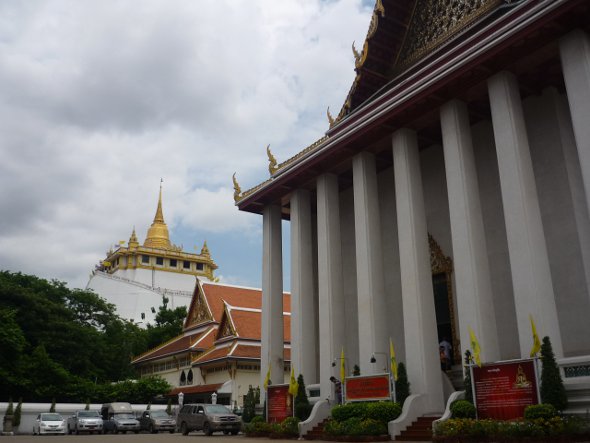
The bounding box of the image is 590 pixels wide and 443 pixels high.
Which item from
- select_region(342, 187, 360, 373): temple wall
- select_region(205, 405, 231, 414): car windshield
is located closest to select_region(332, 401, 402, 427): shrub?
select_region(342, 187, 360, 373): temple wall

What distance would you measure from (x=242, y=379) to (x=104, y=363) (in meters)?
11.1

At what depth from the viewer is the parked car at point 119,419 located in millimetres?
26141

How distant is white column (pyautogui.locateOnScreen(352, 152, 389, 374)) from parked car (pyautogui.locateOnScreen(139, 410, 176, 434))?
1258 cm

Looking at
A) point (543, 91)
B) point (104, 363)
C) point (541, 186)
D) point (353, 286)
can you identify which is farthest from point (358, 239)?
point (104, 363)

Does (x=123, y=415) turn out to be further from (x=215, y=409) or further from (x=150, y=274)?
(x=150, y=274)

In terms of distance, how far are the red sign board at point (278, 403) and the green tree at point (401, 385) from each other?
4275 millimetres

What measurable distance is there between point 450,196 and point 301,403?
7279mm

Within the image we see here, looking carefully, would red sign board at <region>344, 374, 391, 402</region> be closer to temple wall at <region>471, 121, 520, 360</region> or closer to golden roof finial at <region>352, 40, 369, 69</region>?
temple wall at <region>471, 121, 520, 360</region>

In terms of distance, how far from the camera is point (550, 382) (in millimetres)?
10828

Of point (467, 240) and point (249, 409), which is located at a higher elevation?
point (467, 240)

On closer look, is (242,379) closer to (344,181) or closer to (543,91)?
(344,181)

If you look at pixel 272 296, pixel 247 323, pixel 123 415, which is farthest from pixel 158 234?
pixel 272 296

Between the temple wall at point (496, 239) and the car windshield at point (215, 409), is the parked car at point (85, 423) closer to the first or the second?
the car windshield at point (215, 409)

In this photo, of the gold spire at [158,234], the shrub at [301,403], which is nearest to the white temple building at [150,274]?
the gold spire at [158,234]
